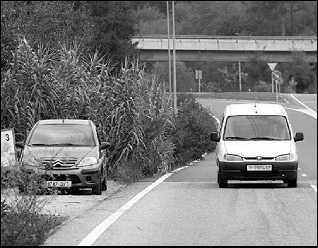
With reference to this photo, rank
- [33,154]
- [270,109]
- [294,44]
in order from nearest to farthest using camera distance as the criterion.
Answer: [33,154], [270,109], [294,44]

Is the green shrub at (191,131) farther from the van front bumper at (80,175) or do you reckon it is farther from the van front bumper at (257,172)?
the van front bumper at (80,175)

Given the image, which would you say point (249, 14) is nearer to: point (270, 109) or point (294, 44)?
point (294, 44)

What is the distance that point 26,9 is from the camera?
3759 cm

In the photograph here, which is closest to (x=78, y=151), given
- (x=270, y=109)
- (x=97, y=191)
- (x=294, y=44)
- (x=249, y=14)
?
(x=97, y=191)

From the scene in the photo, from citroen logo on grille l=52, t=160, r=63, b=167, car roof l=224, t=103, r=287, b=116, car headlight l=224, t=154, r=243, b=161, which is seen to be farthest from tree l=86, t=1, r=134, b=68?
citroen logo on grille l=52, t=160, r=63, b=167

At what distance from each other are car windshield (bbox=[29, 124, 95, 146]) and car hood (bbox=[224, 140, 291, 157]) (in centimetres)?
307

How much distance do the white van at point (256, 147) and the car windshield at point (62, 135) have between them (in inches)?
118

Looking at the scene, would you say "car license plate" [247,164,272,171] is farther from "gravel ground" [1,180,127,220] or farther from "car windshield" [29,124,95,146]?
"car windshield" [29,124,95,146]

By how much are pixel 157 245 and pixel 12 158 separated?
2162mm

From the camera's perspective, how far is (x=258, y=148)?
20688 millimetres

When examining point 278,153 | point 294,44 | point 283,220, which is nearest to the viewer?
point 283,220

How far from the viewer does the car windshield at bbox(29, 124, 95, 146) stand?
1952 centimetres

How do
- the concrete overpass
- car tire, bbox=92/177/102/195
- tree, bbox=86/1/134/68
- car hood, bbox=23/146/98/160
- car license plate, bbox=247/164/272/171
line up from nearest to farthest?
1. car hood, bbox=23/146/98/160
2. car tire, bbox=92/177/102/195
3. car license plate, bbox=247/164/272/171
4. tree, bbox=86/1/134/68
5. the concrete overpass

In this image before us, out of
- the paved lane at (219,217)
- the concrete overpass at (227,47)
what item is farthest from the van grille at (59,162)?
the concrete overpass at (227,47)
